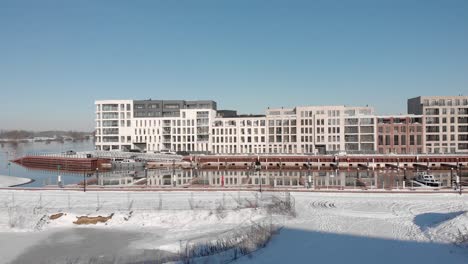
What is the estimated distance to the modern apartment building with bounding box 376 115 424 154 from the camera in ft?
280

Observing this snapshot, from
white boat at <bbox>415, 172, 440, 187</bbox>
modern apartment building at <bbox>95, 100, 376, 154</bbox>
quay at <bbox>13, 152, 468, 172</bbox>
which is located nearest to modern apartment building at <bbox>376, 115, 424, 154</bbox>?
modern apartment building at <bbox>95, 100, 376, 154</bbox>

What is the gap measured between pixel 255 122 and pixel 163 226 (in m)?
65.9

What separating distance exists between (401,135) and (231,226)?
67.0 metres

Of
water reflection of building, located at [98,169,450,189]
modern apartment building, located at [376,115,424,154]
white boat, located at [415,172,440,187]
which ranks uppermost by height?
modern apartment building, located at [376,115,424,154]

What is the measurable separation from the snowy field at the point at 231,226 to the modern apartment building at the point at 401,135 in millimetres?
48741

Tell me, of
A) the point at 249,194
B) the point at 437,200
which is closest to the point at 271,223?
the point at 249,194

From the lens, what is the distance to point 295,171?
7500 cm

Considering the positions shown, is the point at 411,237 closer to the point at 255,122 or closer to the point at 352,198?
the point at 352,198

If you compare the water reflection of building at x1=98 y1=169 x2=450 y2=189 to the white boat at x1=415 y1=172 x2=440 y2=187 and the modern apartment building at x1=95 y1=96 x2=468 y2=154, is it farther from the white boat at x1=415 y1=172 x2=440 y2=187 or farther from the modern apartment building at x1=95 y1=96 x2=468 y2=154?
the modern apartment building at x1=95 y1=96 x2=468 y2=154

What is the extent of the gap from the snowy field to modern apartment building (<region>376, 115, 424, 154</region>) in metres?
48.7

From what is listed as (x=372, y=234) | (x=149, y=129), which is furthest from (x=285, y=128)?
(x=372, y=234)

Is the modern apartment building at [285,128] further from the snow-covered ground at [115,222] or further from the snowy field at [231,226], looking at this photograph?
the snow-covered ground at [115,222]

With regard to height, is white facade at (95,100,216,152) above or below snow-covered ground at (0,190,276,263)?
above

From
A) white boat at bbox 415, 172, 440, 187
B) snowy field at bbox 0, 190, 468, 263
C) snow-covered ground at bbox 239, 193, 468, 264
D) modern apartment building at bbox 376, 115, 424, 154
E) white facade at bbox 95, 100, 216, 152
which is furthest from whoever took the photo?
white facade at bbox 95, 100, 216, 152
